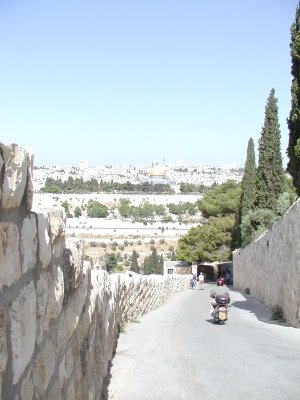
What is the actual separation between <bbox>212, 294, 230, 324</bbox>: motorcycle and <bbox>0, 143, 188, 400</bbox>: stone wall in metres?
8.55

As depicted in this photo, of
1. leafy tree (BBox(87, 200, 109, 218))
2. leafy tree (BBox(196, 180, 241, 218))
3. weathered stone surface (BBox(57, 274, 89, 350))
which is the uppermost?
leafy tree (BBox(87, 200, 109, 218))

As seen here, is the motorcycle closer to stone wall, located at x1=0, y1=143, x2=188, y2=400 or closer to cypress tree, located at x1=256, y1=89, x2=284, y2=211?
stone wall, located at x1=0, y1=143, x2=188, y2=400

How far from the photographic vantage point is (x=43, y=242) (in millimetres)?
2588

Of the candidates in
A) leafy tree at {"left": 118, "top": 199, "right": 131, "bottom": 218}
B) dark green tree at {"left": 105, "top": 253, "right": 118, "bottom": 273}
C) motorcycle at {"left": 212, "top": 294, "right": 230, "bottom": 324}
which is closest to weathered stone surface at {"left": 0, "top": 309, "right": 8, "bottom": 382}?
dark green tree at {"left": 105, "top": 253, "right": 118, "bottom": 273}

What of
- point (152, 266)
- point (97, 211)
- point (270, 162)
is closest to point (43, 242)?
point (270, 162)

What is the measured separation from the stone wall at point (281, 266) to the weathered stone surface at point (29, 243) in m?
8.71

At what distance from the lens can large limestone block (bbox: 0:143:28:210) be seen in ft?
6.57

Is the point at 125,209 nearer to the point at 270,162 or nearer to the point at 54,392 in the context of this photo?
the point at 270,162

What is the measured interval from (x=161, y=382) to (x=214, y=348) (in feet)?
7.94

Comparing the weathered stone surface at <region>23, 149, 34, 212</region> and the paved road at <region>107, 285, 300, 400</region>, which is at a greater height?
the weathered stone surface at <region>23, 149, 34, 212</region>

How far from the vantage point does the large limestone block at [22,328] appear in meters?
2.09

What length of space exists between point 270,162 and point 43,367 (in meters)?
24.1

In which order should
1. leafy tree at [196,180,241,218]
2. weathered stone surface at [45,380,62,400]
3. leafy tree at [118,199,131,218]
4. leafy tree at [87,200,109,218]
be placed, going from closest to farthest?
weathered stone surface at [45,380,62,400] < leafy tree at [196,180,241,218] < leafy tree at [87,200,109,218] < leafy tree at [118,199,131,218]

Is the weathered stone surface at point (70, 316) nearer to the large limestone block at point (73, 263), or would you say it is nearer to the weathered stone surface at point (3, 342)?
the large limestone block at point (73, 263)
